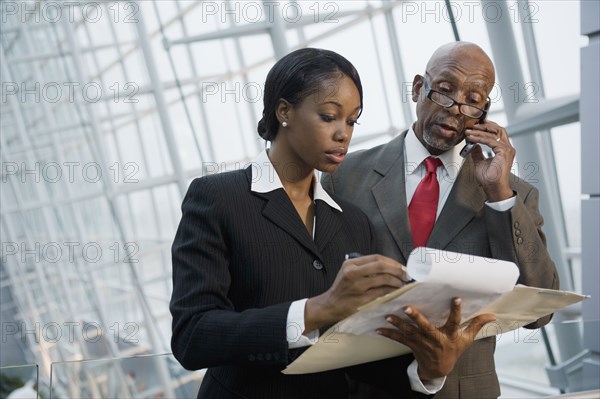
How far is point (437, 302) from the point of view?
149 cm

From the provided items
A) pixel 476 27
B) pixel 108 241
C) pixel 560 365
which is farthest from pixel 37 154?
pixel 560 365

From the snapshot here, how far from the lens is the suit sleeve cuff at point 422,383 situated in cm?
172

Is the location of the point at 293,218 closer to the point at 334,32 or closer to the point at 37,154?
the point at 334,32

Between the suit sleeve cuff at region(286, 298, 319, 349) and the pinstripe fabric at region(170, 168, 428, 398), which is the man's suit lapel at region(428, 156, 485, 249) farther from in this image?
the suit sleeve cuff at region(286, 298, 319, 349)

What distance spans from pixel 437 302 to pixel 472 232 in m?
0.66

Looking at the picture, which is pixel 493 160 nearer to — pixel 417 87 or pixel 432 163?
pixel 432 163

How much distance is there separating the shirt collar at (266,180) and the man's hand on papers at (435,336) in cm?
39

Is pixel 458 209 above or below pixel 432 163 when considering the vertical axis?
below

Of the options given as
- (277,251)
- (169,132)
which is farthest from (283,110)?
(169,132)

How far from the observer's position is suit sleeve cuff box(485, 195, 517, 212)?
6.56 ft

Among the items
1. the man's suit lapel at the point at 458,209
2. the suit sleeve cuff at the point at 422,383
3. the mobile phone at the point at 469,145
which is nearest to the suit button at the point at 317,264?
the suit sleeve cuff at the point at 422,383

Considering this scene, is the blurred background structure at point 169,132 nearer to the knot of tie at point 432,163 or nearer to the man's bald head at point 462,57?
the knot of tie at point 432,163

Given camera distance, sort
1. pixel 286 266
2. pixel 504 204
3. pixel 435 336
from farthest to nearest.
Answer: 1. pixel 504 204
2. pixel 286 266
3. pixel 435 336

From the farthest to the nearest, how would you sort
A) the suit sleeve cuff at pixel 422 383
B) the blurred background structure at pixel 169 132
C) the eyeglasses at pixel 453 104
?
the blurred background structure at pixel 169 132 < the eyeglasses at pixel 453 104 < the suit sleeve cuff at pixel 422 383
